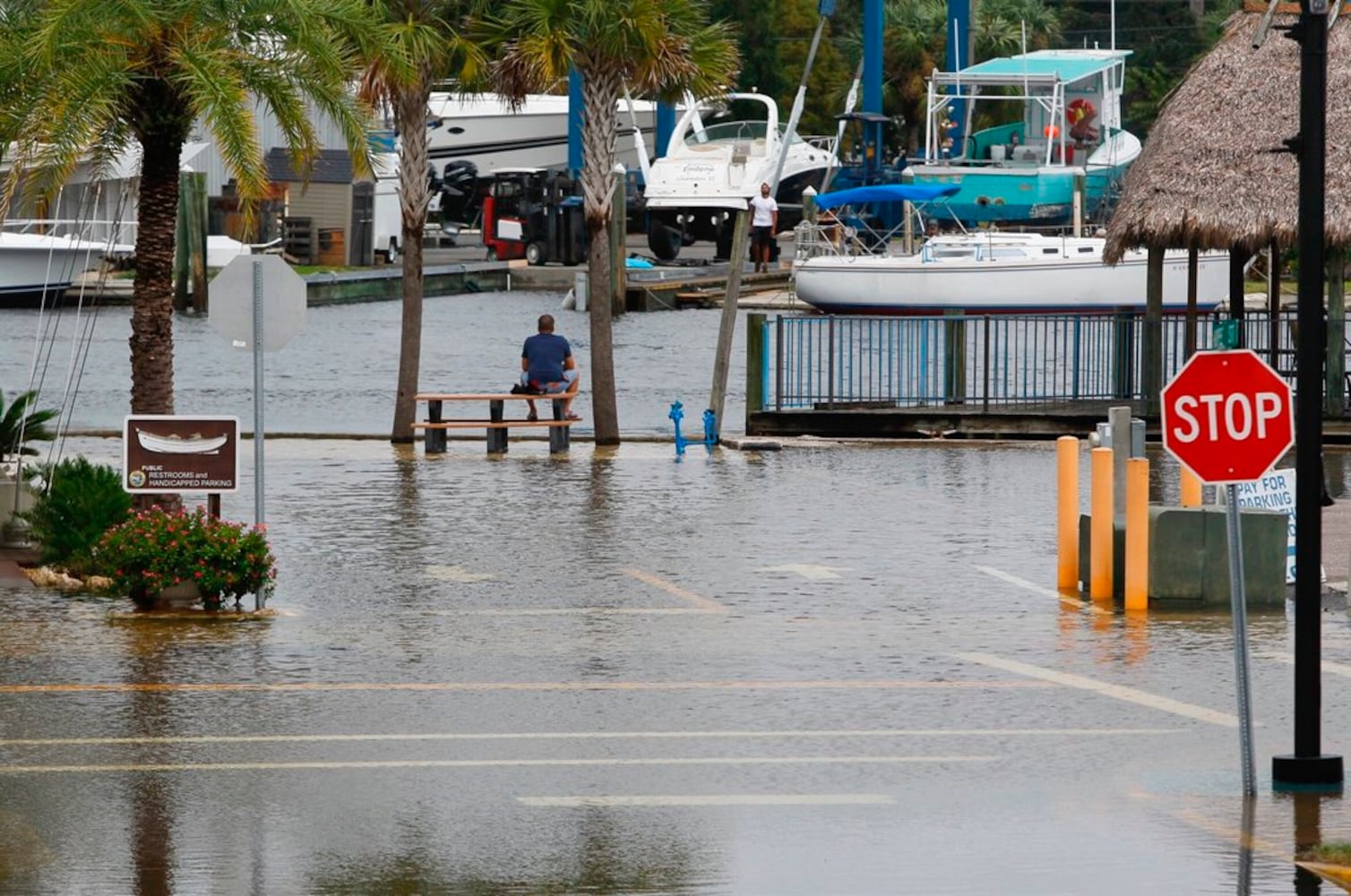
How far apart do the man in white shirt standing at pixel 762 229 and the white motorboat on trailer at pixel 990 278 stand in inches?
262

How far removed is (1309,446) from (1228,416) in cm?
44

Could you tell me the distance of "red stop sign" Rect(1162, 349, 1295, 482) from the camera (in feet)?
35.4

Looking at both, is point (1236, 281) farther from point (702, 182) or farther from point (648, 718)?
point (702, 182)

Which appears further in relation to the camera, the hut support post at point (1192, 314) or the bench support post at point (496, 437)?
the hut support post at point (1192, 314)

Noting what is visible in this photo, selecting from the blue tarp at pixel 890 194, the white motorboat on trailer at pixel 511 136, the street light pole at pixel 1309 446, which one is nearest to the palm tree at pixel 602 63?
the street light pole at pixel 1309 446

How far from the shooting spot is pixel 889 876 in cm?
936

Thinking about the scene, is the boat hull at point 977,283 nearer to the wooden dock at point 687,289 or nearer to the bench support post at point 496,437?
the wooden dock at point 687,289

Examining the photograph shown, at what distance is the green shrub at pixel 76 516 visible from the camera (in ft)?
59.4

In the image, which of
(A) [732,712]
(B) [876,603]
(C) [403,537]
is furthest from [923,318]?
(A) [732,712]

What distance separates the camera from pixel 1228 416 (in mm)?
10914

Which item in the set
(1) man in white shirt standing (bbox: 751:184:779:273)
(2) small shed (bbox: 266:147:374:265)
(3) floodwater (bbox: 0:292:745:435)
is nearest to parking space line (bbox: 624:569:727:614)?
(3) floodwater (bbox: 0:292:745:435)

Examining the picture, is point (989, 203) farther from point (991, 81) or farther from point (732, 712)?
point (732, 712)

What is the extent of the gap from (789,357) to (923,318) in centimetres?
188

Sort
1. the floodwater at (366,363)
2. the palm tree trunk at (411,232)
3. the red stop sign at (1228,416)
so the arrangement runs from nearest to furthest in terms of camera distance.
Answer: the red stop sign at (1228,416), the palm tree trunk at (411,232), the floodwater at (366,363)
